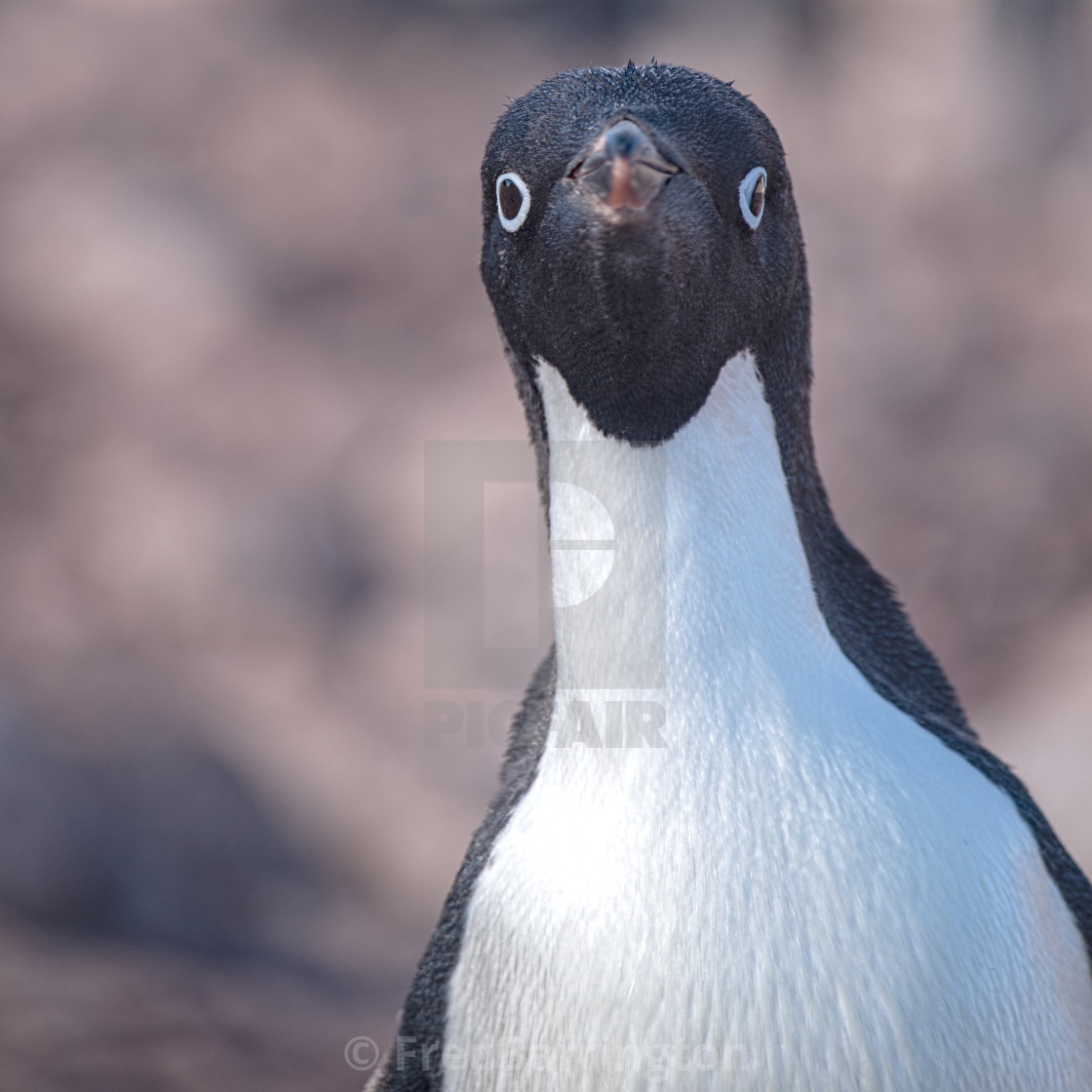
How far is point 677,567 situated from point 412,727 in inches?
164

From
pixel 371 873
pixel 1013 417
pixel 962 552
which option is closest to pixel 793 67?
pixel 1013 417

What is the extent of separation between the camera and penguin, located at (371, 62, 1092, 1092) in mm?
1646

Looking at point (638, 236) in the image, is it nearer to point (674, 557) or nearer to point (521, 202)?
point (521, 202)

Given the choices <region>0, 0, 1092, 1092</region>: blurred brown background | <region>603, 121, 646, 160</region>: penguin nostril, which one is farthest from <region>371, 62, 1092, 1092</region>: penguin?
<region>0, 0, 1092, 1092</region>: blurred brown background

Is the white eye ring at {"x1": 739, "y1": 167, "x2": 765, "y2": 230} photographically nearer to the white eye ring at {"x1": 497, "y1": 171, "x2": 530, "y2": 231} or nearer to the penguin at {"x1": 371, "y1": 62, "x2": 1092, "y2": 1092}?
the penguin at {"x1": 371, "y1": 62, "x2": 1092, "y2": 1092}

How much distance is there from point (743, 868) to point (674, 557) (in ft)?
1.36

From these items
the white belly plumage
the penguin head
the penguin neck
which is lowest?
the white belly plumage

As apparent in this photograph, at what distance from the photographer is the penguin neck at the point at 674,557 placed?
69.2 inches

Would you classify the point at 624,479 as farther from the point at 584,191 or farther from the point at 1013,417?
the point at 1013,417

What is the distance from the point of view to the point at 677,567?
1.76m

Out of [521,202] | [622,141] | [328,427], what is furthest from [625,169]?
[328,427]

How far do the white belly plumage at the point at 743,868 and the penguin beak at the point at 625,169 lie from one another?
0.32 meters

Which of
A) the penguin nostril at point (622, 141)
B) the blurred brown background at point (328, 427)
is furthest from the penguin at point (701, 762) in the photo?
the blurred brown background at point (328, 427)

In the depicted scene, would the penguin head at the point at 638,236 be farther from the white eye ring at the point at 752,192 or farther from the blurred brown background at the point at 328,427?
the blurred brown background at the point at 328,427
